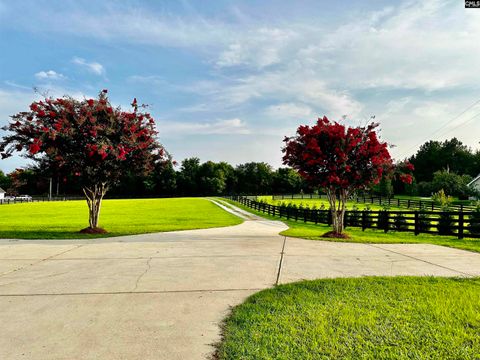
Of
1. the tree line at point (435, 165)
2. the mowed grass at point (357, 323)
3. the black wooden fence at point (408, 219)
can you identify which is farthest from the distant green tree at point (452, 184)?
the mowed grass at point (357, 323)

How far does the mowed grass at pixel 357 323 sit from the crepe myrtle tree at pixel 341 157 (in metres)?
7.68


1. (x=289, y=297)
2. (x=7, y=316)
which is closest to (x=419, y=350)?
(x=289, y=297)

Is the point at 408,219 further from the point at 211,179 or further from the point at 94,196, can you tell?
the point at 211,179

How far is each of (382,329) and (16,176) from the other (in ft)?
47.2

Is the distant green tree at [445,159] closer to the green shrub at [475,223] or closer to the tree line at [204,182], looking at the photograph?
the tree line at [204,182]

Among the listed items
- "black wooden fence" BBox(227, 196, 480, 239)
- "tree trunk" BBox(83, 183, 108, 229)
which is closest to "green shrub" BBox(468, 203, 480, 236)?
"black wooden fence" BBox(227, 196, 480, 239)

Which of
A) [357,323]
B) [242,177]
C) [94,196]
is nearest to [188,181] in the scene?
[242,177]

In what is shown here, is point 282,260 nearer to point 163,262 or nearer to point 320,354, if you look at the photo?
point 163,262

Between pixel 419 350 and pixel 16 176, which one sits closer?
pixel 419 350

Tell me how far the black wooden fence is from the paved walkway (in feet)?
18.4

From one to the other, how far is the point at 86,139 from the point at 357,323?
12.8 m

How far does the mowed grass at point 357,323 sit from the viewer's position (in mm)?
3309

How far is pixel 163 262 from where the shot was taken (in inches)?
309

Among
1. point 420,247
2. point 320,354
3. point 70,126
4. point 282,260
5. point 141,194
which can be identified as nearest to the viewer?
point 320,354
